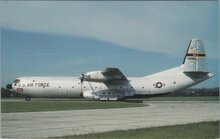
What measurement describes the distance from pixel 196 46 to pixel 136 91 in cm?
878

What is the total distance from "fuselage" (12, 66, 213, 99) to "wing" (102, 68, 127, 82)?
976mm

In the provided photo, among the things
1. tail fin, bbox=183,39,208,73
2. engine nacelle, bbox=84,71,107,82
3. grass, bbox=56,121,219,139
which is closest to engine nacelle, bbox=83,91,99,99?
engine nacelle, bbox=84,71,107,82

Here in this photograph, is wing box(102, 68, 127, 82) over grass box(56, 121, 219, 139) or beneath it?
over

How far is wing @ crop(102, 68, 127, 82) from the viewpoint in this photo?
42534 mm

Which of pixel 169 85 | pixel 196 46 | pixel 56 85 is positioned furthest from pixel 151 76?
pixel 56 85

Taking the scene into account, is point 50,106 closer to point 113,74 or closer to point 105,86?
point 113,74

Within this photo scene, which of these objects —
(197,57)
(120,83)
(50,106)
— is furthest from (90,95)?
(50,106)

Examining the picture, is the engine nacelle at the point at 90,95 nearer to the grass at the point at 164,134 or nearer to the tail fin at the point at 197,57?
the tail fin at the point at 197,57

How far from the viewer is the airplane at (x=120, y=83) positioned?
Answer: 44000mm

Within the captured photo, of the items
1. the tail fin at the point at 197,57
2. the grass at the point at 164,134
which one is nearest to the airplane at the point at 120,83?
the tail fin at the point at 197,57

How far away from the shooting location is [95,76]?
1724 inches

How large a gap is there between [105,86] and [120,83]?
186 cm

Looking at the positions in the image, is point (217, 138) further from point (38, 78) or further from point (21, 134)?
point (38, 78)

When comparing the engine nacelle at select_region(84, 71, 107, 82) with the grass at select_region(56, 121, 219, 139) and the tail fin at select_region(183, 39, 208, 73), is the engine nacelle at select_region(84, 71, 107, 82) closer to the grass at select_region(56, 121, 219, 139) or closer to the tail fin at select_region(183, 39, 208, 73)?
the tail fin at select_region(183, 39, 208, 73)
